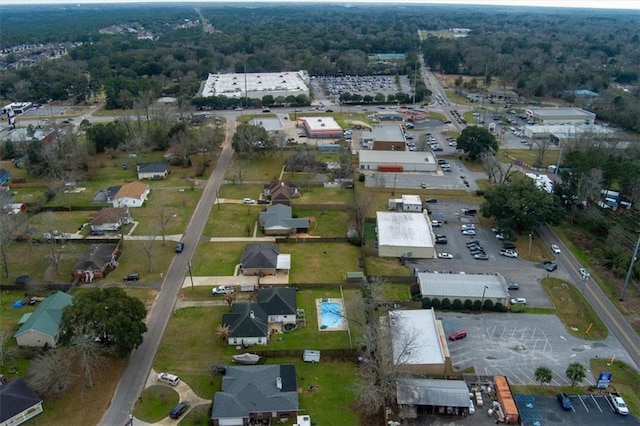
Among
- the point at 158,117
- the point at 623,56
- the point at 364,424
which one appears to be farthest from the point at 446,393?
the point at 623,56

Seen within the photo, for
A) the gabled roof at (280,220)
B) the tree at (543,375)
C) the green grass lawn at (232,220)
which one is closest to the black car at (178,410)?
the tree at (543,375)

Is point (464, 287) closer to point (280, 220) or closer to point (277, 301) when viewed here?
point (277, 301)

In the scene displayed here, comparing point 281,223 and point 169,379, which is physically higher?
point 281,223

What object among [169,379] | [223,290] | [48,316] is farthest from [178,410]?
[48,316]

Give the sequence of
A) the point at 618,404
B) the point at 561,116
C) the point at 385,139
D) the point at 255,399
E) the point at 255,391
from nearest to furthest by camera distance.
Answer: the point at 255,399, the point at 255,391, the point at 618,404, the point at 385,139, the point at 561,116

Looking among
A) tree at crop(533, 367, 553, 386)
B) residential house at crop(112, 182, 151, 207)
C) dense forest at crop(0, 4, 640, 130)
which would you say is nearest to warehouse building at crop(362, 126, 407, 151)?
residential house at crop(112, 182, 151, 207)

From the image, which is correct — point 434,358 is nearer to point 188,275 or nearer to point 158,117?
point 188,275

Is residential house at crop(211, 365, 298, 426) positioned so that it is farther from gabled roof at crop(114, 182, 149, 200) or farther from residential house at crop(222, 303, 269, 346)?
gabled roof at crop(114, 182, 149, 200)
